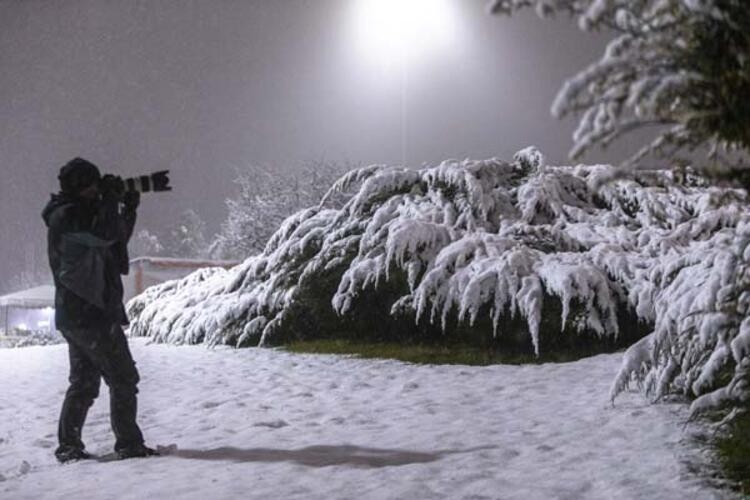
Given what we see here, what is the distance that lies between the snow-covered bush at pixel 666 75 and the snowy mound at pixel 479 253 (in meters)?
2.65

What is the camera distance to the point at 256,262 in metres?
9.64

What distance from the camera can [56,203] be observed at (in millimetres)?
4426

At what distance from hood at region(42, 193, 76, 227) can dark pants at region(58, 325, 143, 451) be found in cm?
64

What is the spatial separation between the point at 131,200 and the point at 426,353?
11.8ft

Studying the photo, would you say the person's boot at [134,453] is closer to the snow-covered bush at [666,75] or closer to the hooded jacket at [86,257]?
the hooded jacket at [86,257]

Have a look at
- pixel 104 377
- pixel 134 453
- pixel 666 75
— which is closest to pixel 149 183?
pixel 104 377

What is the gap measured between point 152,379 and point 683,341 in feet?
14.5

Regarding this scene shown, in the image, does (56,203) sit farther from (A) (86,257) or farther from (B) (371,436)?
(B) (371,436)

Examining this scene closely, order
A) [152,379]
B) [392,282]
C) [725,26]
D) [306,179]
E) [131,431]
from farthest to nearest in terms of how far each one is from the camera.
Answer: [306,179], [392,282], [152,379], [131,431], [725,26]

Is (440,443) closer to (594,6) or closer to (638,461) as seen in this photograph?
(638,461)

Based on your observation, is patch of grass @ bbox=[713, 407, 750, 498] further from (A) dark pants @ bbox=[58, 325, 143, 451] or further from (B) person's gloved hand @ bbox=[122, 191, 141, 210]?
(B) person's gloved hand @ bbox=[122, 191, 141, 210]

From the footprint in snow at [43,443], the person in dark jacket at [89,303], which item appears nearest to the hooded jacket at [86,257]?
the person in dark jacket at [89,303]

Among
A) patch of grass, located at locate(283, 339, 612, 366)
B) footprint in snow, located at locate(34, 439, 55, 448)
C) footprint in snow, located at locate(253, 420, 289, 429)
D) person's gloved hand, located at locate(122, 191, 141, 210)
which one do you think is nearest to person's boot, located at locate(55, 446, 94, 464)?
footprint in snow, located at locate(34, 439, 55, 448)

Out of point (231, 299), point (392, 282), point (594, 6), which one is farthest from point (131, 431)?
point (231, 299)
